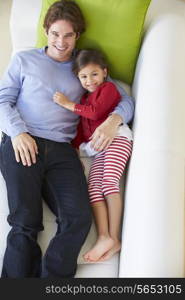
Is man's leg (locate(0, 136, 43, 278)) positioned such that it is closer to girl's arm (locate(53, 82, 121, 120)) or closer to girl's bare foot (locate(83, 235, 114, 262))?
girl's bare foot (locate(83, 235, 114, 262))

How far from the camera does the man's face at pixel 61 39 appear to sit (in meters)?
Result: 1.66

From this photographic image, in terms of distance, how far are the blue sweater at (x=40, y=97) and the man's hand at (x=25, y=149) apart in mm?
47

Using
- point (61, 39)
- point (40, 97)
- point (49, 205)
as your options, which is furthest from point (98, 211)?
point (61, 39)

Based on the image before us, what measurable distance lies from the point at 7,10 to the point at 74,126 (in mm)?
1239

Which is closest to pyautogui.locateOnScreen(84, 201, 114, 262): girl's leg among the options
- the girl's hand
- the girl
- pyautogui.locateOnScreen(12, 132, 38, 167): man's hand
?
the girl

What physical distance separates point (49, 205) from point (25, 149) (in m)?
0.22

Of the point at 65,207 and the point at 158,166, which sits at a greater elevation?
the point at 158,166

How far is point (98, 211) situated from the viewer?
1.49 m

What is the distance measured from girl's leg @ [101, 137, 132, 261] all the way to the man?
1.8 inches

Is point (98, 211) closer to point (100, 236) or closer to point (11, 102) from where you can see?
point (100, 236)

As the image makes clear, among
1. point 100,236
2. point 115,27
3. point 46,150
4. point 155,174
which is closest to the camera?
point 155,174

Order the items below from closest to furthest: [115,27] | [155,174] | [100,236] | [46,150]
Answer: [155,174] → [100,236] → [46,150] → [115,27]

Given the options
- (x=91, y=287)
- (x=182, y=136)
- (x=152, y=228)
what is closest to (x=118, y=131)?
(x=182, y=136)

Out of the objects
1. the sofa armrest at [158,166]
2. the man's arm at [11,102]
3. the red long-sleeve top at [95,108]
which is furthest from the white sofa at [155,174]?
the man's arm at [11,102]
